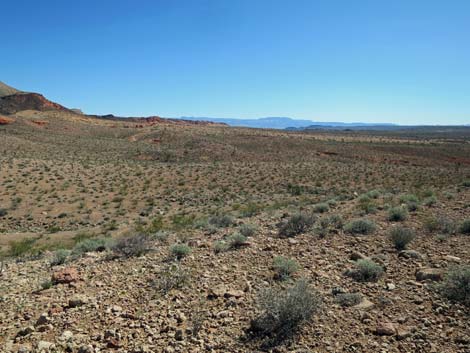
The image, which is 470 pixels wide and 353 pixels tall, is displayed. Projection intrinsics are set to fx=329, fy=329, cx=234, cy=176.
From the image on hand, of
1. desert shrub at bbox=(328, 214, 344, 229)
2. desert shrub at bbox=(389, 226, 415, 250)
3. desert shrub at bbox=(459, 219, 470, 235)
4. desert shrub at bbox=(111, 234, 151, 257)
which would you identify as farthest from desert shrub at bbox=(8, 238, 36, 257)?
desert shrub at bbox=(459, 219, 470, 235)

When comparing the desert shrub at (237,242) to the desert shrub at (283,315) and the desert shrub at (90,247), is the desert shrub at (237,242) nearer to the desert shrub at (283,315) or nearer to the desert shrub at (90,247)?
the desert shrub at (283,315)

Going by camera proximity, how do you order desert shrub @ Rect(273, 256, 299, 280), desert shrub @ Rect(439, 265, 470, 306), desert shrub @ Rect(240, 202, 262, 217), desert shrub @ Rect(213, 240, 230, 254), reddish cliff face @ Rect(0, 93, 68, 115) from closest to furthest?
desert shrub @ Rect(439, 265, 470, 306) < desert shrub @ Rect(273, 256, 299, 280) < desert shrub @ Rect(213, 240, 230, 254) < desert shrub @ Rect(240, 202, 262, 217) < reddish cliff face @ Rect(0, 93, 68, 115)

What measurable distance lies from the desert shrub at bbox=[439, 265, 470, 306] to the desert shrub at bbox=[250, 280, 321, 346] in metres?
1.91

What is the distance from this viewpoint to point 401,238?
698 centimetres

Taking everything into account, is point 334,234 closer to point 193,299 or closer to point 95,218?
point 193,299

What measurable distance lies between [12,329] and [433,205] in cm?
1149

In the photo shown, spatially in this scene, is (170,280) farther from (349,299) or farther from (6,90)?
(6,90)

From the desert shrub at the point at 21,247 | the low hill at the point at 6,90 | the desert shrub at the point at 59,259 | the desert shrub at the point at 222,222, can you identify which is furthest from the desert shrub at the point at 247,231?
the low hill at the point at 6,90

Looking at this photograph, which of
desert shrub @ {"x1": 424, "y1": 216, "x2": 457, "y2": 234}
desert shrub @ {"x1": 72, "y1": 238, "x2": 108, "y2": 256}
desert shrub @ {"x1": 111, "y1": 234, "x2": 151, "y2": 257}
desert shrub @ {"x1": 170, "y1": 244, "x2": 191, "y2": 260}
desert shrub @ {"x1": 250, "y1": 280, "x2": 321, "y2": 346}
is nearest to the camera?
desert shrub @ {"x1": 250, "y1": 280, "x2": 321, "y2": 346}

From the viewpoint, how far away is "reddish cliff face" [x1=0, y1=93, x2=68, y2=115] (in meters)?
88.2

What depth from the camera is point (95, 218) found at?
16734mm

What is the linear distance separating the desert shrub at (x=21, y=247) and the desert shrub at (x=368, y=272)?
1009 centimetres

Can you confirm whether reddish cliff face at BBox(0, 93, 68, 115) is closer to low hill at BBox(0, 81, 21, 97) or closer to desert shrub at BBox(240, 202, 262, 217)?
low hill at BBox(0, 81, 21, 97)

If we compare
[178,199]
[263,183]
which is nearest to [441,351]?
[178,199]
